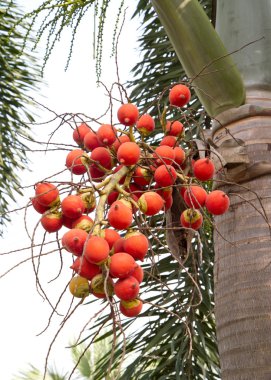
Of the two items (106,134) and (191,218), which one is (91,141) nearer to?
(106,134)

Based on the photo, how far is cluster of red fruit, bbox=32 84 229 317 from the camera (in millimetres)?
825

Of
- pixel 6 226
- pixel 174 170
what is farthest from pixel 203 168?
pixel 6 226

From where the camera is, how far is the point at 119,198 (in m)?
0.93

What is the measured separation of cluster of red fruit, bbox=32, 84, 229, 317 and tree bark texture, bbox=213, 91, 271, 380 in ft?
0.41

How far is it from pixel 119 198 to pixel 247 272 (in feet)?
1.25

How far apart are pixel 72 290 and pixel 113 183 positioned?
0.17 meters

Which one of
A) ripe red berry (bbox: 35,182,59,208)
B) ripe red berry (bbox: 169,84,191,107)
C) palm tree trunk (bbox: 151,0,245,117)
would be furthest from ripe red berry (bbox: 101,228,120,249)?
palm tree trunk (bbox: 151,0,245,117)

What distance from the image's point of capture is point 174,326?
265 centimetres

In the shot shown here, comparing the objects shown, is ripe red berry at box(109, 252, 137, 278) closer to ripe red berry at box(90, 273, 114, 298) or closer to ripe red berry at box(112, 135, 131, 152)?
ripe red berry at box(90, 273, 114, 298)

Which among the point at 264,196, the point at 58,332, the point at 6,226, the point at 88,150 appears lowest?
the point at 6,226

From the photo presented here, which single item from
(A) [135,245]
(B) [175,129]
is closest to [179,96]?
(B) [175,129]

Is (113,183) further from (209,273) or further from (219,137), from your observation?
(209,273)

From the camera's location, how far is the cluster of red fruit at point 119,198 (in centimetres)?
82

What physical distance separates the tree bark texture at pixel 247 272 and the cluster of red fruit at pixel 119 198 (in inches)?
4.9
